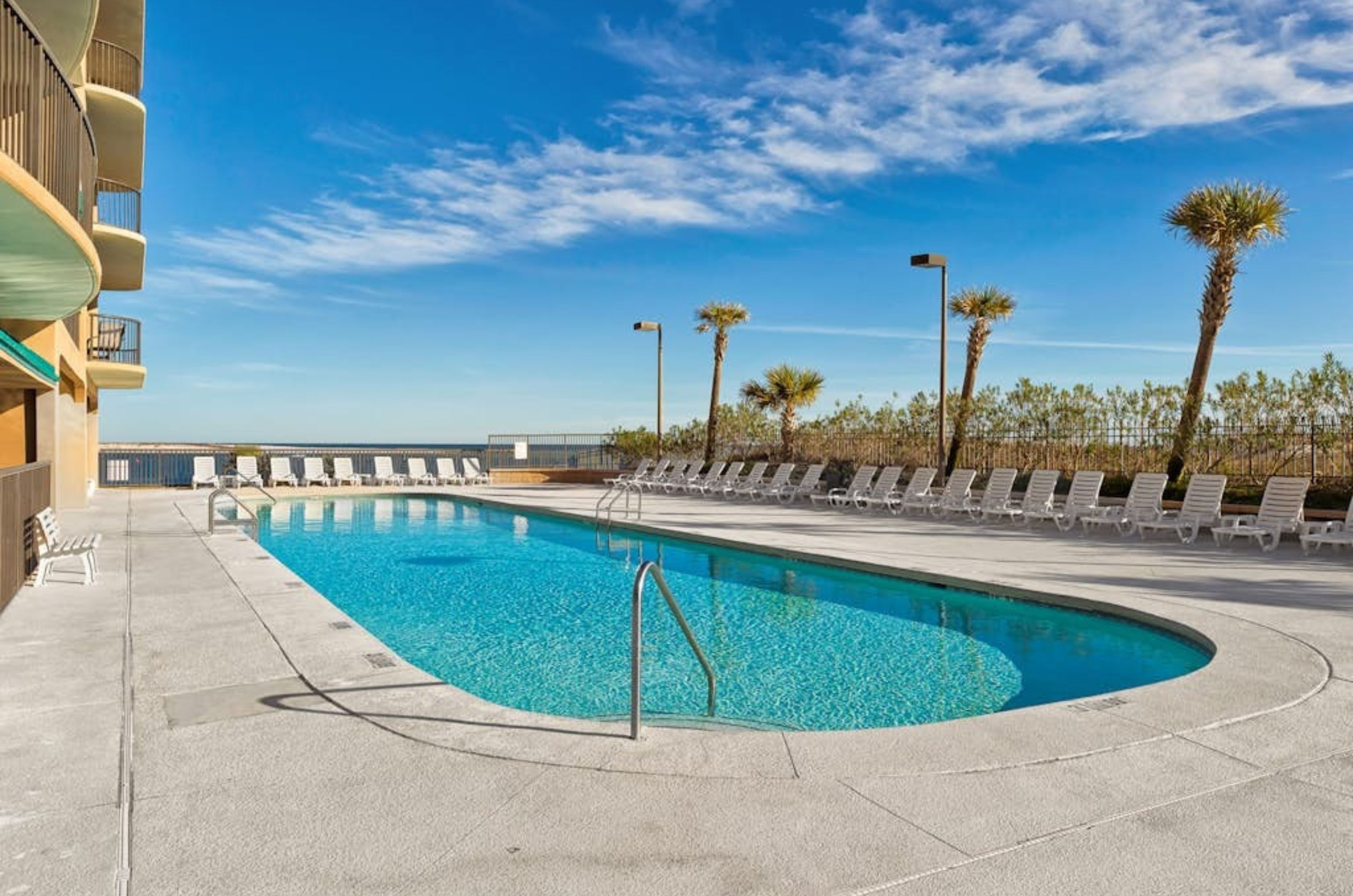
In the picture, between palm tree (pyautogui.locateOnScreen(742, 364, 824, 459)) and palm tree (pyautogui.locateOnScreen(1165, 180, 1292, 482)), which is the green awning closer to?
palm tree (pyautogui.locateOnScreen(1165, 180, 1292, 482))

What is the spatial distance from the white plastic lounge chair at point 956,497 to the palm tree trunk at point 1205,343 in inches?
129

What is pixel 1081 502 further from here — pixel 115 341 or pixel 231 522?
pixel 115 341

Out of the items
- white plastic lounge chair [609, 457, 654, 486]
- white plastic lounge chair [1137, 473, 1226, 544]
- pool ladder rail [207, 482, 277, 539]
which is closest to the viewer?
white plastic lounge chair [1137, 473, 1226, 544]

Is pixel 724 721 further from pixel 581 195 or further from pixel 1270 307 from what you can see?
pixel 581 195

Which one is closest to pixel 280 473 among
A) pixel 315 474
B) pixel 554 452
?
pixel 315 474

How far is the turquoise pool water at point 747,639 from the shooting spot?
5.75 m

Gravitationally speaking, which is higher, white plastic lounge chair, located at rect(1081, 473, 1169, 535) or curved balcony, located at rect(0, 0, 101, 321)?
curved balcony, located at rect(0, 0, 101, 321)

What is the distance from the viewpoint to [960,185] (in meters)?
21.8

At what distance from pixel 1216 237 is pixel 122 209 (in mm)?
20107

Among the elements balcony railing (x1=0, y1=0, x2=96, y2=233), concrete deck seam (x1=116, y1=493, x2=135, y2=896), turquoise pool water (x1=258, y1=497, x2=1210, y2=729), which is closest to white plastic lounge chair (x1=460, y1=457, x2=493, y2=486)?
turquoise pool water (x1=258, y1=497, x2=1210, y2=729)

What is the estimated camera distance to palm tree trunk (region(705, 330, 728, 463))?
2645cm

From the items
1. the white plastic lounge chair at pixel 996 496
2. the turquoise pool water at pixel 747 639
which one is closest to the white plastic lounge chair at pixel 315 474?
the turquoise pool water at pixel 747 639

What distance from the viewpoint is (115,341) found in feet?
64.6

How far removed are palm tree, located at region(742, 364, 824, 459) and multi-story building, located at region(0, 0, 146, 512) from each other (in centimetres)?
1548
